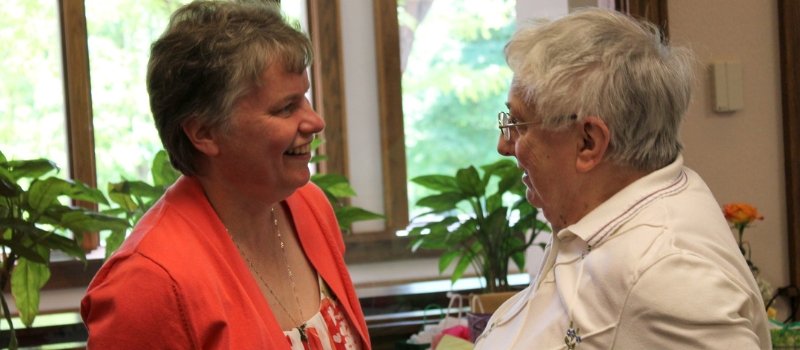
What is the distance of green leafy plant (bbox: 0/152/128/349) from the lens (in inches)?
103

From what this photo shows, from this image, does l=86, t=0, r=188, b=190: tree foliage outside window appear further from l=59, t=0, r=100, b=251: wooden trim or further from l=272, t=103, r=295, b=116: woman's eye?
l=272, t=103, r=295, b=116: woman's eye

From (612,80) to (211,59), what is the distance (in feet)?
1.96

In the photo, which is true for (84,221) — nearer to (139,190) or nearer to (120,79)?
(139,190)

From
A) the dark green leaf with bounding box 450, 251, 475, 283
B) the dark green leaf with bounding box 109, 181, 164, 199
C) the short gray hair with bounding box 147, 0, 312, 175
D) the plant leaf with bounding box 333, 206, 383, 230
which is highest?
the short gray hair with bounding box 147, 0, 312, 175

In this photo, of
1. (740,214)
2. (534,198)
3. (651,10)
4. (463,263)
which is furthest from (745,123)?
(534,198)

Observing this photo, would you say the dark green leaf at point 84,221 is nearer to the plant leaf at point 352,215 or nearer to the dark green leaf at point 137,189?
the dark green leaf at point 137,189

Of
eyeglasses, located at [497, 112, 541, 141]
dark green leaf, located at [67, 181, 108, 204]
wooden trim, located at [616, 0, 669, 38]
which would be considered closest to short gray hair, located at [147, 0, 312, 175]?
eyeglasses, located at [497, 112, 541, 141]

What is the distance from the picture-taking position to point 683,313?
1.50m

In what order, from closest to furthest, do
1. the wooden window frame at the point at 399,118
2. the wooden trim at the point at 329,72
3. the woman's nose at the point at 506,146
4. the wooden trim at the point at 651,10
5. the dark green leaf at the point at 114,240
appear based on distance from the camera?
the woman's nose at the point at 506,146 < the dark green leaf at the point at 114,240 < the wooden trim at the point at 651,10 < the wooden window frame at the point at 399,118 < the wooden trim at the point at 329,72

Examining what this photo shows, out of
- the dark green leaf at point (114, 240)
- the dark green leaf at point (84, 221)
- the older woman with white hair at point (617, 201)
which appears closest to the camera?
the older woman with white hair at point (617, 201)

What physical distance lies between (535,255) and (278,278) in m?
1.70

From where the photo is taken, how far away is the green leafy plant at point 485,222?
10.2ft

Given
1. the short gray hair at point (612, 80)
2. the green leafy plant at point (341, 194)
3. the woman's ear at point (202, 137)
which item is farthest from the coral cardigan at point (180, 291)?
the green leafy plant at point (341, 194)

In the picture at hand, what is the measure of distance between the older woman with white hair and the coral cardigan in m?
0.42
